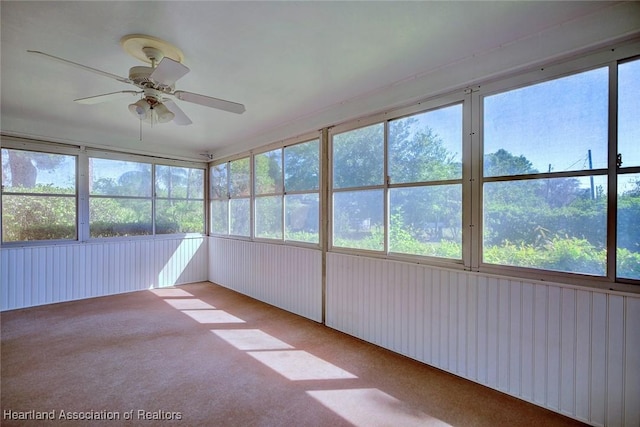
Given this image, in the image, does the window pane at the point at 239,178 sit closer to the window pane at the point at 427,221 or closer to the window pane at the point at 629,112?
the window pane at the point at 427,221

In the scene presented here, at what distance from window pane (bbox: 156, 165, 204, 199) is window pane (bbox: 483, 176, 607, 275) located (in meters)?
5.34

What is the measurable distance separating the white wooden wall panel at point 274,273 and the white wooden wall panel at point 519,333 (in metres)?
0.57

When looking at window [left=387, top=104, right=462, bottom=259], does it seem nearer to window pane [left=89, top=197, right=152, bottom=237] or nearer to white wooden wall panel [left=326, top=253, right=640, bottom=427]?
white wooden wall panel [left=326, top=253, right=640, bottom=427]

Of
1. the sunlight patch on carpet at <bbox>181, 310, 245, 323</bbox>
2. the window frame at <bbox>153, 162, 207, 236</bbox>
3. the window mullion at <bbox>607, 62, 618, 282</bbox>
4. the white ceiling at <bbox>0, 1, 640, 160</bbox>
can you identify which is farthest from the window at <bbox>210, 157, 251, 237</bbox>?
the window mullion at <bbox>607, 62, 618, 282</bbox>

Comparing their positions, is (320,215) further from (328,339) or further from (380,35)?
(380,35)

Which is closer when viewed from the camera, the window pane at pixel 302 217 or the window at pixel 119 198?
the window pane at pixel 302 217

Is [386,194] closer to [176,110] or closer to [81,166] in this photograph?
[176,110]

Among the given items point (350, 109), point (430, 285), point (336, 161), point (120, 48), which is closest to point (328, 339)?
point (430, 285)

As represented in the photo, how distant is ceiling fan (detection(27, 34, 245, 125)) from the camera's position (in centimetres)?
205

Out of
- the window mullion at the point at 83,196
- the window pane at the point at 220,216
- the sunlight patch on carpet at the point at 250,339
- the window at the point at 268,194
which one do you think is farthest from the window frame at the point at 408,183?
the window mullion at the point at 83,196

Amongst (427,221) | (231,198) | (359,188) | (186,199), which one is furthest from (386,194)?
(186,199)

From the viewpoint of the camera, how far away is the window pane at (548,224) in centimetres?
200

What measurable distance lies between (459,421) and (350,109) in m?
2.96

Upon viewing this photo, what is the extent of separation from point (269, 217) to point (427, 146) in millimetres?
2707
